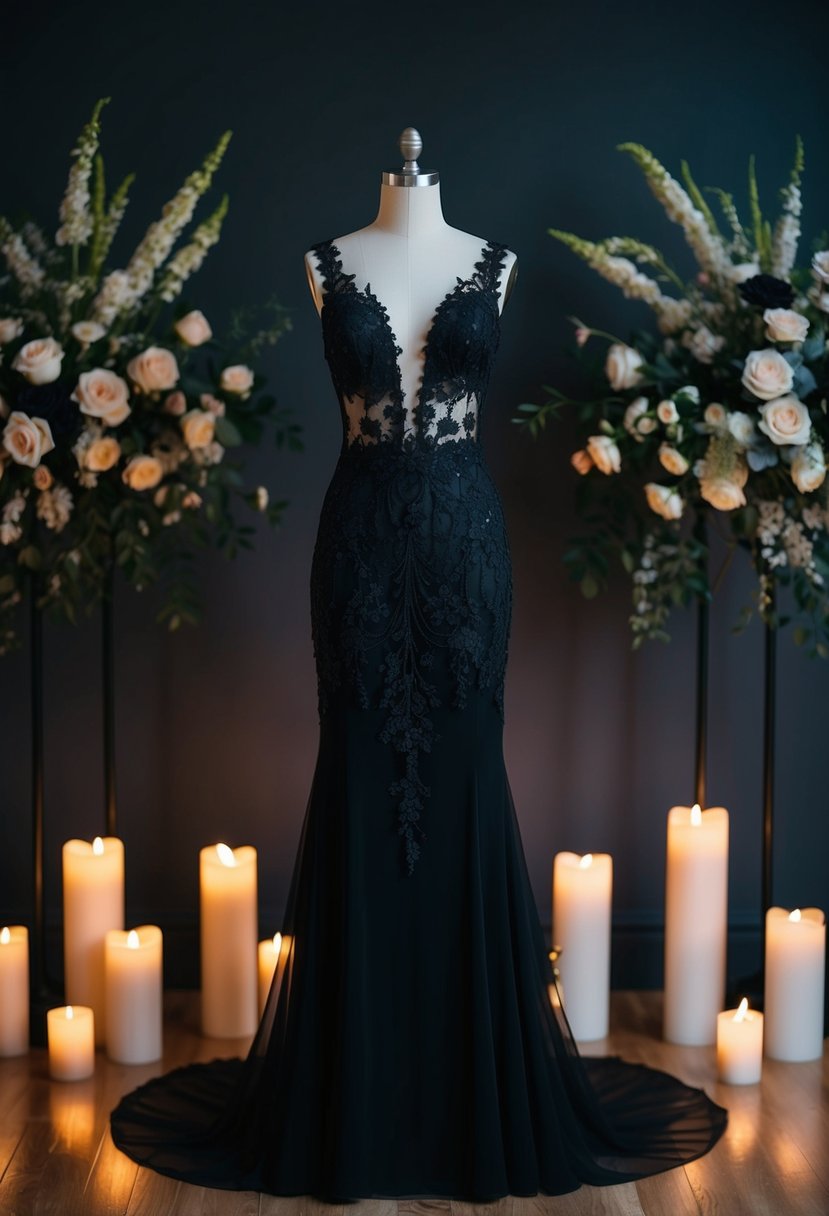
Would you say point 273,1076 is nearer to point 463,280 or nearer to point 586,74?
point 463,280

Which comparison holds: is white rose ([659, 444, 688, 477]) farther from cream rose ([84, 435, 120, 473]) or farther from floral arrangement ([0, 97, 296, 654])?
cream rose ([84, 435, 120, 473])

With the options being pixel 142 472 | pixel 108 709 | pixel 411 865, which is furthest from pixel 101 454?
pixel 411 865

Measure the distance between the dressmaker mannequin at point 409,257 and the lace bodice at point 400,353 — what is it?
2 centimetres

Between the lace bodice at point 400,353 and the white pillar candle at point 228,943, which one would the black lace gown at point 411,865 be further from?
the white pillar candle at point 228,943

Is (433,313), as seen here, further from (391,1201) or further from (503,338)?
(391,1201)

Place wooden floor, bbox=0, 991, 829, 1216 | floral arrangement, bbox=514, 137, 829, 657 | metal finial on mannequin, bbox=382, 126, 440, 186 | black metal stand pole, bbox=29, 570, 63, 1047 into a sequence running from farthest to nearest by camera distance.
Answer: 1. black metal stand pole, bbox=29, 570, 63, 1047
2. floral arrangement, bbox=514, 137, 829, 657
3. metal finial on mannequin, bbox=382, 126, 440, 186
4. wooden floor, bbox=0, 991, 829, 1216

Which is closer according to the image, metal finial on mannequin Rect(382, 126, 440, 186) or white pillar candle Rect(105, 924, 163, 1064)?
metal finial on mannequin Rect(382, 126, 440, 186)

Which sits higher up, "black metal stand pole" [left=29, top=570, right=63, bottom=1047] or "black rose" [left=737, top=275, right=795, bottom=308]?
"black rose" [left=737, top=275, right=795, bottom=308]

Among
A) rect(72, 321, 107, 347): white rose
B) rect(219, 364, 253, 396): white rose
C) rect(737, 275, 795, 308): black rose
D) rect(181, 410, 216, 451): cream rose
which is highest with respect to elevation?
rect(737, 275, 795, 308): black rose

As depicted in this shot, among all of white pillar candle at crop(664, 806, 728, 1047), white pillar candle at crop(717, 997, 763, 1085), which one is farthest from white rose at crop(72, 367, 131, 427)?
white pillar candle at crop(717, 997, 763, 1085)

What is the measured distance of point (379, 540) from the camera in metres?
2.58

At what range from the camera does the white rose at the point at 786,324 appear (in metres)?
2.97

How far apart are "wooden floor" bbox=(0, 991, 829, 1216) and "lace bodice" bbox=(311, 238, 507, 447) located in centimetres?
142

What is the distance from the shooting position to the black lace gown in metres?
2.58
